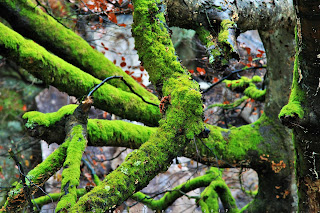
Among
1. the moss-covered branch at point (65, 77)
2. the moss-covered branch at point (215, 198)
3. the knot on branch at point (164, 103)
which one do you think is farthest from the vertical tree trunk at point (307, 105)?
the moss-covered branch at point (215, 198)

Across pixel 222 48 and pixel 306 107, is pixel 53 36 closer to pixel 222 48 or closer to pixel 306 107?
pixel 222 48

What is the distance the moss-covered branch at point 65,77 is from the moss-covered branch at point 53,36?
0.44 metres

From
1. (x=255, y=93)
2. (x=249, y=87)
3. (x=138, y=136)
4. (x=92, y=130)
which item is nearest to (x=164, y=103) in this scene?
(x=92, y=130)

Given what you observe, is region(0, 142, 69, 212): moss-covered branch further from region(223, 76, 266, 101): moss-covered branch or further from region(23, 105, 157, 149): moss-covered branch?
region(223, 76, 266, 101): moss-covered branch

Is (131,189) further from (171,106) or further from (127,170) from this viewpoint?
(171,106)

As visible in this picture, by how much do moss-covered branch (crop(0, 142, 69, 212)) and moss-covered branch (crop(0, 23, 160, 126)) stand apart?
1438mm

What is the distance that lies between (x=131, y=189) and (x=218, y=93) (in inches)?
346

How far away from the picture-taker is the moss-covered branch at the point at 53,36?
4.39 meters

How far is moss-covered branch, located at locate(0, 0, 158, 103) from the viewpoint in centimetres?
439

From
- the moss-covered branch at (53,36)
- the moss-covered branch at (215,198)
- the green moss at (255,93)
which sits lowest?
the moss-covered branch at (215,198)

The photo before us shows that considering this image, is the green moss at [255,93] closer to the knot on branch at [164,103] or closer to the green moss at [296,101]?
the green moss at [296,101]

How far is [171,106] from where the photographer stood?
8.11 ft

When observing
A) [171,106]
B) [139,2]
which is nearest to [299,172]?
[171,106]

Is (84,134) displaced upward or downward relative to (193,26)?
downward
